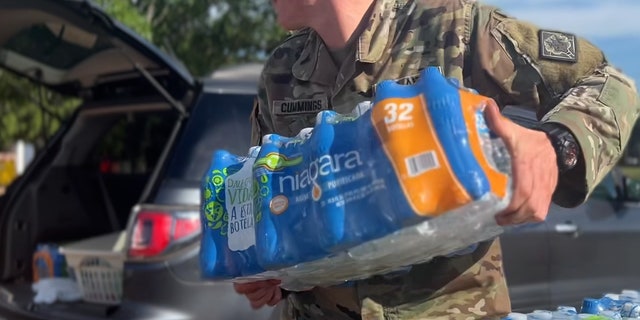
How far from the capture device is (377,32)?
1751 mm

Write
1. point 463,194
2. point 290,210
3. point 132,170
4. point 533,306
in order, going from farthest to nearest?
point 132,170 < point 533,306 < point 290,210 < point 463,194

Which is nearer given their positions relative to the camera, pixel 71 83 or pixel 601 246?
pixel 601 246

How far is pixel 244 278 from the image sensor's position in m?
1.67

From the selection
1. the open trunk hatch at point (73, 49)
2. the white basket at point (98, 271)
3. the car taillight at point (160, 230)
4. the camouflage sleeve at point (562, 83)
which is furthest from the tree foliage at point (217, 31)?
the camouflage sleeve at point (562, 83)

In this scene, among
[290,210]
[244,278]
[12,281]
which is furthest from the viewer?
[12,281]

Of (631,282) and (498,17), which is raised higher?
(498,17)

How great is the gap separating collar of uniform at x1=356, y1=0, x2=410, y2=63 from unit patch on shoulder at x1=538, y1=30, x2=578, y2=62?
314 mm

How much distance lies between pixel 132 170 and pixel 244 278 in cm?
393

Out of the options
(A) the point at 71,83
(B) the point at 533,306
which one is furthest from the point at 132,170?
(B) the point at 533,306

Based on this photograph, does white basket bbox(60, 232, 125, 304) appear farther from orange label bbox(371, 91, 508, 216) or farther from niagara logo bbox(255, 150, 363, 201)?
orange label bbox(371, 91, 508, 216)

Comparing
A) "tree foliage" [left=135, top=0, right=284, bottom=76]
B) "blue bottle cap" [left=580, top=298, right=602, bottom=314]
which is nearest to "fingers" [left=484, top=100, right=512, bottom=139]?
"blue bottle cap" [left=580, top=298, right=602, bottom=314]

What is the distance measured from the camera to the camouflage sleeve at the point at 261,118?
6.56ft

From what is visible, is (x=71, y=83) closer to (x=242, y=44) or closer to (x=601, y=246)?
(x=601, y=246)

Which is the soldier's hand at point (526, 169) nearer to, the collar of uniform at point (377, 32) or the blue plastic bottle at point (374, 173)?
the blue plastic bottle at point (374, 173)
